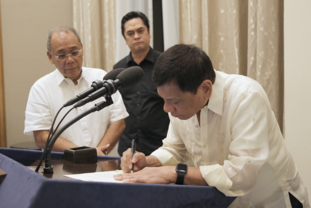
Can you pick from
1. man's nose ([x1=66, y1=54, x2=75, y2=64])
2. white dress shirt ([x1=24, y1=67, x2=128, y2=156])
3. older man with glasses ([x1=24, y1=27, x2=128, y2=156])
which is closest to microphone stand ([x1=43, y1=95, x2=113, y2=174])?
Result: older man with glasses ([x1=24, y1=27, x2=128, y2=156])

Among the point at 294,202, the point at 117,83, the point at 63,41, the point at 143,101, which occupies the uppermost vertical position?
the point at 63,41

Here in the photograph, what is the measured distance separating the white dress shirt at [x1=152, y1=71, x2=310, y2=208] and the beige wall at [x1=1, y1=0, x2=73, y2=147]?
2918 mm

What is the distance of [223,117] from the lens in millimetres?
1452

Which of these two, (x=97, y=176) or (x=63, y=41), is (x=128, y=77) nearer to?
(x=97, y=176)

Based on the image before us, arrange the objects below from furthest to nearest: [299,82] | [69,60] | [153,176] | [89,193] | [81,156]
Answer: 1. [69,60]
2. [299,82]
3. [81,156]
4. [153,176]
5. [89,193]

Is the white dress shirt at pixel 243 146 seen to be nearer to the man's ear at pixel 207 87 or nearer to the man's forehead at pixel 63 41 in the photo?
the man's ear at pixel 207 87

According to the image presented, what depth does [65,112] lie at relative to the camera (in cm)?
236

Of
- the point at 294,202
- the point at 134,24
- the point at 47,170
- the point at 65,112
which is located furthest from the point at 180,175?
the point at 134,24

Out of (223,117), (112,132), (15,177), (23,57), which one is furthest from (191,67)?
(23,57)

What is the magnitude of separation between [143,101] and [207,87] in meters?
1.56

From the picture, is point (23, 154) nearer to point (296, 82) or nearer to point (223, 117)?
point (223, 117)

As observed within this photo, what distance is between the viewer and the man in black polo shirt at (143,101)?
2895 mm

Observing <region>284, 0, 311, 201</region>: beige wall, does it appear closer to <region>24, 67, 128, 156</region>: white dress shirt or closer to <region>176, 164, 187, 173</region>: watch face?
<region>176, 164, 187, 173</region>: watch face

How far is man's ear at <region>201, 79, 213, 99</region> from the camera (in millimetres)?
1377
